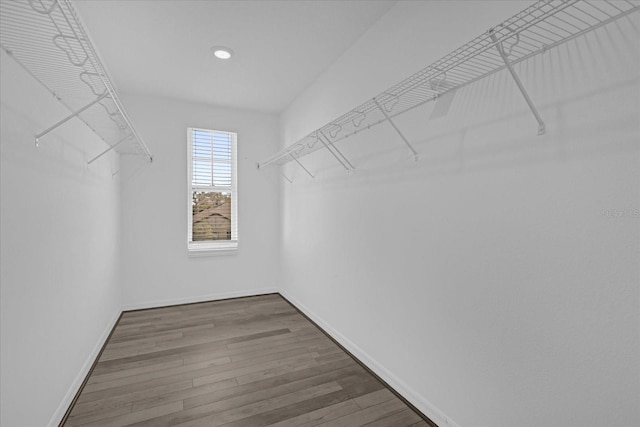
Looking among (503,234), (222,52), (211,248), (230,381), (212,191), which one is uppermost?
(222,52)

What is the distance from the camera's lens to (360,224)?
2350mm

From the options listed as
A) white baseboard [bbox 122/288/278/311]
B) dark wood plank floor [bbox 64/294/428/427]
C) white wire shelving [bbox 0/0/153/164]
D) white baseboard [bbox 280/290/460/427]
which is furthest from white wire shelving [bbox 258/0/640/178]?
white baseboard [bbox 122/288/278/311]

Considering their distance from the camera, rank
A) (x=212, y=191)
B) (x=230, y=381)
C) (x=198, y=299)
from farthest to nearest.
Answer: (x=212, y=191)
(x=198, y=299)
(x=230, y=381)

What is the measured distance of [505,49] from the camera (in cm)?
126

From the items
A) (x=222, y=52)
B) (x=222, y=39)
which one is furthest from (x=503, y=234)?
(x=222, y=52)

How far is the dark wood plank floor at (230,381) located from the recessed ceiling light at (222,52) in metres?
2.53

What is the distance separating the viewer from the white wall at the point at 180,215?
3.53m

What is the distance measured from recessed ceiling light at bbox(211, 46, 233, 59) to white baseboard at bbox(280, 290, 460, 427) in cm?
261

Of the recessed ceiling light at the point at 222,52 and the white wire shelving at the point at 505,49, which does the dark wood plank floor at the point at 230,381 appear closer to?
the white wire shelving at the point at 505,49

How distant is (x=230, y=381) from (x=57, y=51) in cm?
Result: 207

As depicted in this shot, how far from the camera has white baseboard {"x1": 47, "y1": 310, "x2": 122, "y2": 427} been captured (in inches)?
64.5

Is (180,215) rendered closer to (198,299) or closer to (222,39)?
(198,299)

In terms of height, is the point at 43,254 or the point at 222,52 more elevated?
the point at 222,52

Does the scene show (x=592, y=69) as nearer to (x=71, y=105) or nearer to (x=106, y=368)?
(x=71, y=105)
